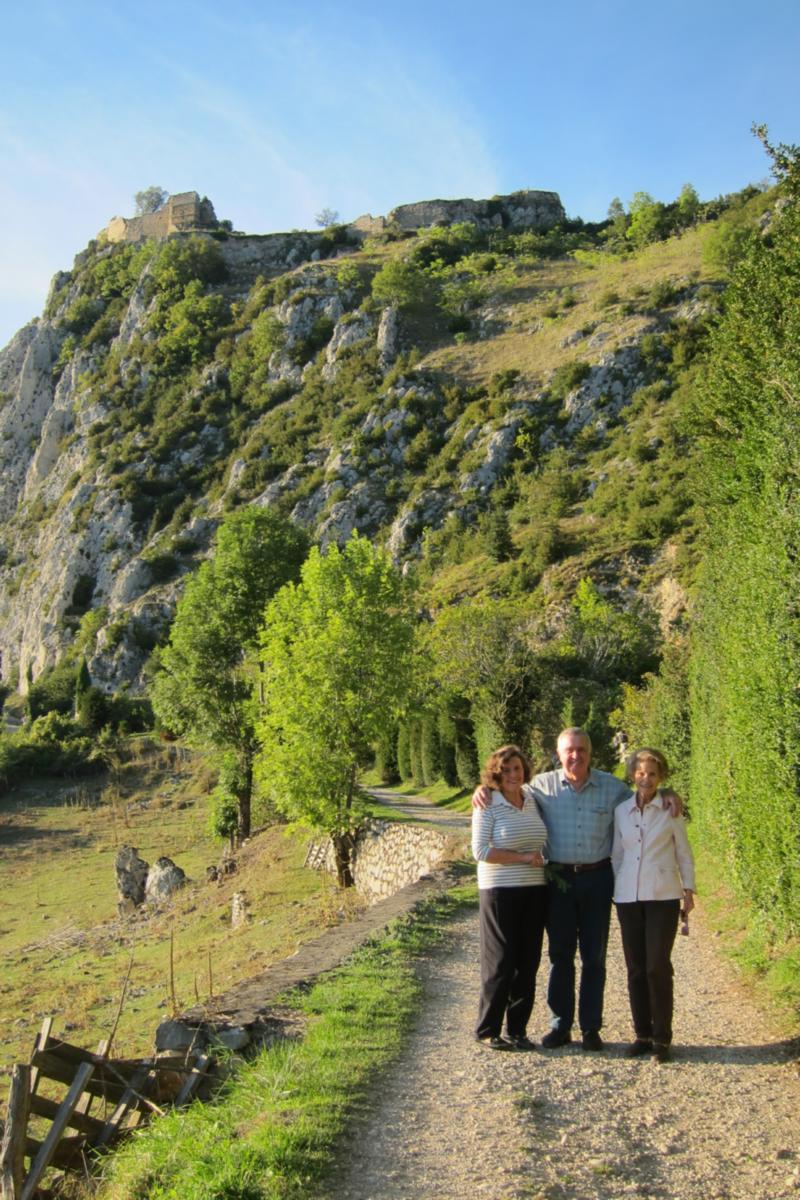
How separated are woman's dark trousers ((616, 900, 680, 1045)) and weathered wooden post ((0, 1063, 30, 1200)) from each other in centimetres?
399

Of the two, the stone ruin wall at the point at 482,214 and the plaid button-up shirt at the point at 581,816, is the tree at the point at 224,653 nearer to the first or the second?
the plaid button-up shirt at the point at 581,816

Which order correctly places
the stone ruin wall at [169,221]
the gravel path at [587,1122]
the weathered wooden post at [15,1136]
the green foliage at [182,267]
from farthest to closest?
the stone ruin wall at [169,221]
the green foliage at [182,267]
the weathered wooden post at [15,1136]
the gravel path at [587,1122]

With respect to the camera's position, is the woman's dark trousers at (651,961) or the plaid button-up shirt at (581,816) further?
the plaid button-up shirt at (581,816)

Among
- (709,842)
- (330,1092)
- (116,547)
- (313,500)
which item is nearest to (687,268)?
(313,500)

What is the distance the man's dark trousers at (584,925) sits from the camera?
5.80 meters

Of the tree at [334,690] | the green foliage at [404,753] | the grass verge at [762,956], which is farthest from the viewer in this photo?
the green foliage at [404,753]

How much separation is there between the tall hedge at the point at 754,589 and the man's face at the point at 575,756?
7.09 ft

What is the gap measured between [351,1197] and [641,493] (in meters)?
44.8

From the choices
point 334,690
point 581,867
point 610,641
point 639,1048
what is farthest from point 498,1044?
point 610,641

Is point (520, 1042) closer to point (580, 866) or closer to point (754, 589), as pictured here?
point (580, 866)

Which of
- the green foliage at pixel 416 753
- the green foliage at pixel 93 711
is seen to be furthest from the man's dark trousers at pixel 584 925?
the green foliage at pixel 93 711

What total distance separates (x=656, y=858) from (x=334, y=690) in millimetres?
11997

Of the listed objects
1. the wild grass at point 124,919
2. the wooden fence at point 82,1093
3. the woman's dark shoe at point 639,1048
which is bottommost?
the wild grass at point 124,919

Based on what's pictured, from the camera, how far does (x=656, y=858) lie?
5.66 m
